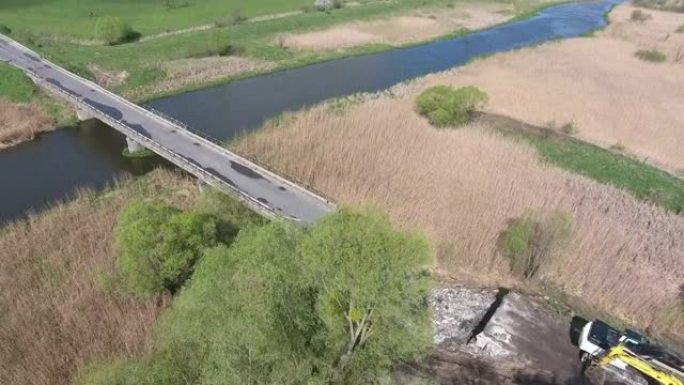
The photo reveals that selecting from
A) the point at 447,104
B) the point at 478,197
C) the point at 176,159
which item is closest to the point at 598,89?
the point at 447,104

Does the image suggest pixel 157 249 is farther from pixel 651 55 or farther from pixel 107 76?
pixel 651 55

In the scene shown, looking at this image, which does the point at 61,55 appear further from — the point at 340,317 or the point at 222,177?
the point at 340,317

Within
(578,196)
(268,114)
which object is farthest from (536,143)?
(268,114)

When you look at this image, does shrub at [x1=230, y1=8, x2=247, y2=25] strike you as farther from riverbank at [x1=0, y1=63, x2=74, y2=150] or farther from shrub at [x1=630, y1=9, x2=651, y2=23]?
shrub at [x1=630, y1=9, x2=651, y2=23]

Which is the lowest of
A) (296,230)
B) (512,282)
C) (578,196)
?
(512,282)

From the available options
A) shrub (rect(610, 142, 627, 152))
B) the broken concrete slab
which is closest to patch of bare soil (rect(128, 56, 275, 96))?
shrub (rect(610, 142, 627, 152))

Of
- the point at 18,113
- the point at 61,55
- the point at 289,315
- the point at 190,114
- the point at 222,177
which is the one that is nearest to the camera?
the point at 289,315
